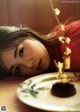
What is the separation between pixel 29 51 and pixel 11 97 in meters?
0.20

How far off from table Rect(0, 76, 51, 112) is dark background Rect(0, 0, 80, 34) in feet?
1.98

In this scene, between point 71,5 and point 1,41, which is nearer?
point 1,41

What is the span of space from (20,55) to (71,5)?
620mm

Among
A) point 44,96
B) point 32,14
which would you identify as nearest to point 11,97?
point 44,96

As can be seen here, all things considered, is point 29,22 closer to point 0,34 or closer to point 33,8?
point 33,8

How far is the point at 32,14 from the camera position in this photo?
1.43 metres

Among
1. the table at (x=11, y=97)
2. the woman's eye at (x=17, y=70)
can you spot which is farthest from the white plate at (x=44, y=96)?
the woman's eye at (x=17, y=70)

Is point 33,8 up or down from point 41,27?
up

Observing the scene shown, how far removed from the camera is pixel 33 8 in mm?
1404

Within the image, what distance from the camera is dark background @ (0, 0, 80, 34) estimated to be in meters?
1.39

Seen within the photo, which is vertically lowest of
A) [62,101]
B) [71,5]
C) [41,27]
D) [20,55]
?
[62,101]

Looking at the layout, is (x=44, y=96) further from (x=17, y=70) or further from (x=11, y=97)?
(x=17, y=70)

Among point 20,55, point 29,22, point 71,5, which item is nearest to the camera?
point 20,55

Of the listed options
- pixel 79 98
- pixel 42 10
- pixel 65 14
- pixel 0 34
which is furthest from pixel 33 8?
pixel 79 98
